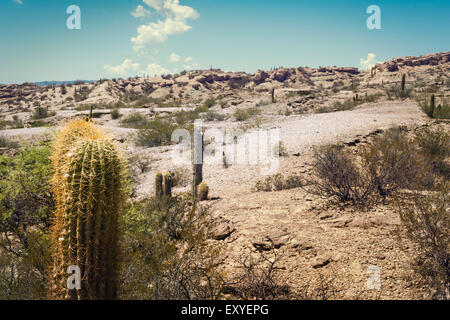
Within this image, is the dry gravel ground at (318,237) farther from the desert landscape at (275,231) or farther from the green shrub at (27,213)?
the green shrub at (27,213)

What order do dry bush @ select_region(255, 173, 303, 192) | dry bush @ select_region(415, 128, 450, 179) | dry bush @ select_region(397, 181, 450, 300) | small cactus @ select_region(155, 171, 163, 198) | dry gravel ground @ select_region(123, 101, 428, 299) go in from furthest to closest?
small cactus @ select_region(155, 171, 163, 198)
dry bush @ select_region(255, 173, 303, 192)
dry bush @ select_region(415, 128, 450, 179)
dry gravel ground @ select_region(123, 101, 428, 299)
dry bush @ select_region(397, 181, 450, 300)

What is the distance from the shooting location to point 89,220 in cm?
269

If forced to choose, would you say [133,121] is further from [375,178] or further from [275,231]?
[375,178]

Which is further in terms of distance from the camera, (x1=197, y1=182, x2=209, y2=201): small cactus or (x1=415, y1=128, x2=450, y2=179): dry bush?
(x1=197, y1=182, x2=209, y2=201): small cactus

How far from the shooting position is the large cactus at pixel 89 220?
2.69 m

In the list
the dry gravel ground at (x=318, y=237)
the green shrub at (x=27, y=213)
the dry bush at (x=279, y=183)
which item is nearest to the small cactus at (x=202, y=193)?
the dry gravel ground at (x=318, y=237)

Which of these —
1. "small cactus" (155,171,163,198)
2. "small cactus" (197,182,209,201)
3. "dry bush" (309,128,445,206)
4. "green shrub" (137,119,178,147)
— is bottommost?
"small cactus" (197,182,209,201)

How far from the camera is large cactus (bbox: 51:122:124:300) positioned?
2.69 m

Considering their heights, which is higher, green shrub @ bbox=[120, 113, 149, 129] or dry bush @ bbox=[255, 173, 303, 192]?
green shrub @ bbox=[120, 113, 149, 129]

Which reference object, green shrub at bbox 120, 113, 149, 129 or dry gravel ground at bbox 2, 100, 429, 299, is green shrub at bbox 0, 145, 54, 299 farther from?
green shrub at bbox 120, 113, 149, 129

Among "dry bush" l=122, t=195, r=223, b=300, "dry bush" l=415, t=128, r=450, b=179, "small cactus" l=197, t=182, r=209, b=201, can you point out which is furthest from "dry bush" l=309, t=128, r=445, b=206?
"small cactus" l=197, t=182, r=209, b=201
